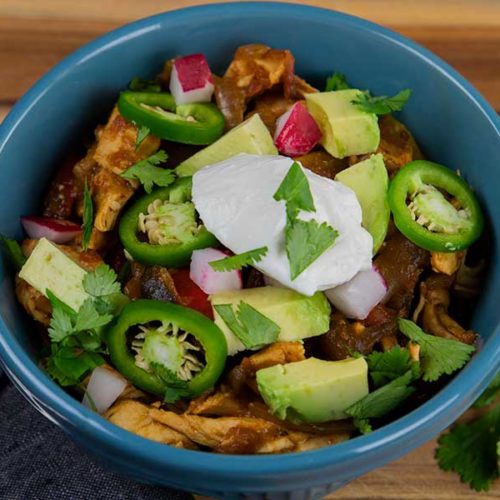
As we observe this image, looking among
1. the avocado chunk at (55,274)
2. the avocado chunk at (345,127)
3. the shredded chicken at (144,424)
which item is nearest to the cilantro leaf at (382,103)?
the avocado chunk at (345,127)

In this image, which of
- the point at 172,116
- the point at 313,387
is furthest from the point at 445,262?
the point at 172,116

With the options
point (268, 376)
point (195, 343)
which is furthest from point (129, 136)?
point (268, 376)

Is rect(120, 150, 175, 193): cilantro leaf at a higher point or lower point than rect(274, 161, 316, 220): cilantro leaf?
lower

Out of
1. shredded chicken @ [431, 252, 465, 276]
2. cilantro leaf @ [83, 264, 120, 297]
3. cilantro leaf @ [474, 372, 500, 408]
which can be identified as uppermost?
shredded chicken @ [431, 252, 465, 276]

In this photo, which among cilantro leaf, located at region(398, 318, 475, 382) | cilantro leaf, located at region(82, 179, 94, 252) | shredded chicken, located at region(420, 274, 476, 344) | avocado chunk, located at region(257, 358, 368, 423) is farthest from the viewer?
cilantro leaf, located at region(82, 179, 94, 252)

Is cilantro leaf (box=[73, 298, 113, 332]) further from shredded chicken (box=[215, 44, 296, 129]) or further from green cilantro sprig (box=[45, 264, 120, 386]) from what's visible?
shredded chicken (box=[215, 44, 296, 129])

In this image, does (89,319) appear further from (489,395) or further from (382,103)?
(489,395)

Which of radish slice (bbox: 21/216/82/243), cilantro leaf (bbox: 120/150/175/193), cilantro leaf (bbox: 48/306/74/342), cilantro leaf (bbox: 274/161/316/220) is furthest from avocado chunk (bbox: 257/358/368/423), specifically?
radish slice (bbox: 21/216/82/243)
